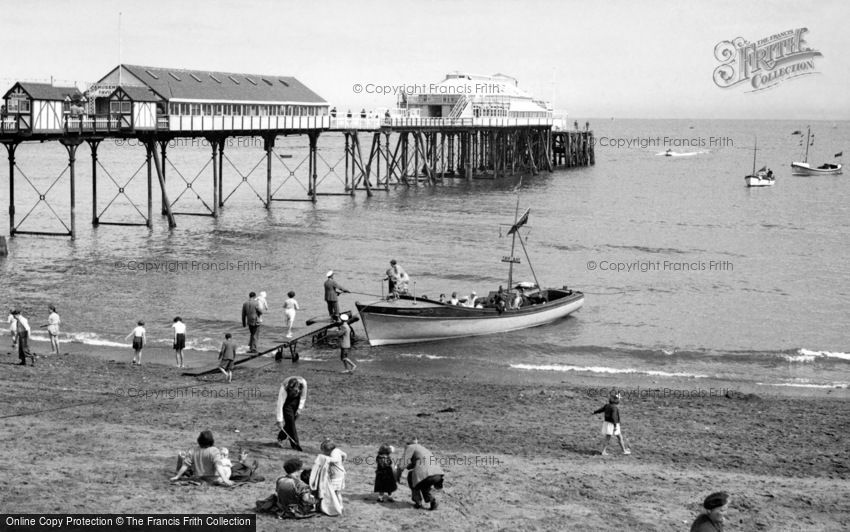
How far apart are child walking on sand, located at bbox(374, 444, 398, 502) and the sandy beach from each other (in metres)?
0.19

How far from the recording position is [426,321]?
96.2ft

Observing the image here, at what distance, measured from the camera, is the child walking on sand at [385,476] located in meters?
14.6

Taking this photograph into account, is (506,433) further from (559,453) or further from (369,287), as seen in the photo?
(369,287)

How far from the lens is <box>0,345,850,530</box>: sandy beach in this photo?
14445mm

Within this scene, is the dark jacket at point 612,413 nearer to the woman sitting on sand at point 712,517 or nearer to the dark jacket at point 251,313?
the woman sitting on sand at point 712,517

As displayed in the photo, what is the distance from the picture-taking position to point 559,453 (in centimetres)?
1841

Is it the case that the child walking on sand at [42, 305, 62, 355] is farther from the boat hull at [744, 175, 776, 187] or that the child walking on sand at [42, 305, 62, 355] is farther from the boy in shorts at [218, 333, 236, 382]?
the boat hull at [744, 175, 776, 187]

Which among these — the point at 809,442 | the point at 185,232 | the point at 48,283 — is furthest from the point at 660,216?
the point at 809,442

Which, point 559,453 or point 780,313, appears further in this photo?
point 780,313

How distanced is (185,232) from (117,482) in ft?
130

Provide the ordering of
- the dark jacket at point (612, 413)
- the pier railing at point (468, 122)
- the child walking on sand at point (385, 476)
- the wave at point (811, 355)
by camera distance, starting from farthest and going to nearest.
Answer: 1. the pier railing at point (468, 122)
2. the wave at point (811, 355)
3. the dark jacket at point (612, 413)
4. the child walking on sand at point (385, 476)

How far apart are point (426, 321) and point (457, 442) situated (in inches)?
420

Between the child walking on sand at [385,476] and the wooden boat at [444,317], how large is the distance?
1365 centimetres

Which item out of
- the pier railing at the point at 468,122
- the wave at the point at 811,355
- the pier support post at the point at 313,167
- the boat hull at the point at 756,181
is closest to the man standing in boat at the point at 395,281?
the wave at the point at 811,355
